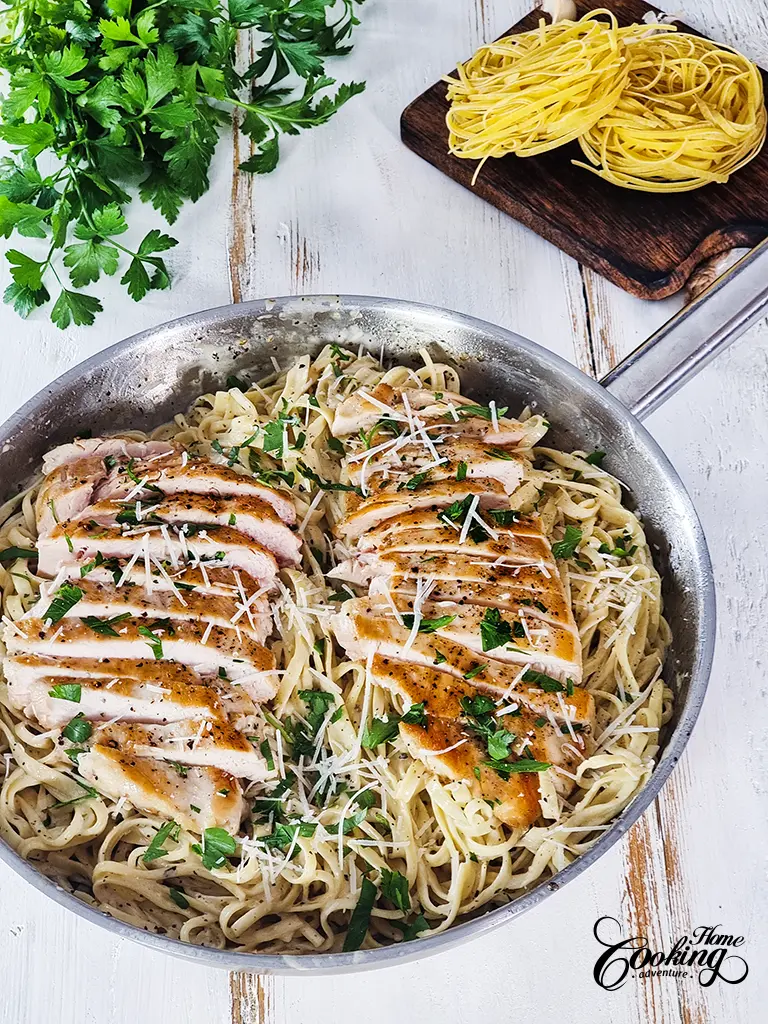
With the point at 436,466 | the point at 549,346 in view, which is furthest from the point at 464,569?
the point at 549,346

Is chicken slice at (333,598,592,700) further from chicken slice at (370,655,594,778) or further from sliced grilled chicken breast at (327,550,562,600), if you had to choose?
sliced grilled chicken breast at (327,550,562,600)

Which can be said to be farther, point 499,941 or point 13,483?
point 13,483

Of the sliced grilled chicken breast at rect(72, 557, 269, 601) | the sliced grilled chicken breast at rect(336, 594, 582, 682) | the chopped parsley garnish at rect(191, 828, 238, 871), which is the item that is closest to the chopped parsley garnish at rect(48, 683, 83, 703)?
the sliced grilled chicken breast at rect(72, 557, 269, 601)

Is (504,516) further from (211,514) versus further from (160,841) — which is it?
(160,841)

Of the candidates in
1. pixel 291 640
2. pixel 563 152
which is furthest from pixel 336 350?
pixel 563 152

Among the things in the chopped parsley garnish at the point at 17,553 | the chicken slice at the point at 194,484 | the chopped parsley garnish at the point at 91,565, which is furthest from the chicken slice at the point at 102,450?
the chopped parsley garnish at the point at 91,565

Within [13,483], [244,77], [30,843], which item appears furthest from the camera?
[244,77]

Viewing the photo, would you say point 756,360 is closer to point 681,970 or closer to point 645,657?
point 645,657
